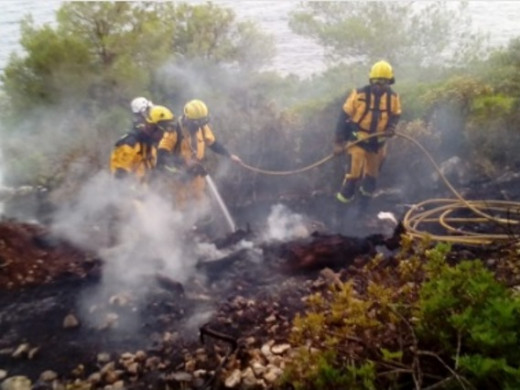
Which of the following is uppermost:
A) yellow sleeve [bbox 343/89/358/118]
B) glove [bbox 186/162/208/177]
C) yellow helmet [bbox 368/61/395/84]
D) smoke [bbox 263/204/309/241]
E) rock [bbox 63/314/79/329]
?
yellow helmet [bbox 368/61/395/84]

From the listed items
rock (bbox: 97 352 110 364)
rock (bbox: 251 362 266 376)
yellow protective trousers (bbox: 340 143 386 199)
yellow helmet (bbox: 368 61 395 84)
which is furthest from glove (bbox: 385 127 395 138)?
rock (bbox: 97 352 110 364)

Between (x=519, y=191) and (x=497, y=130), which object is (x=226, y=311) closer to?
(x=519, y=191)

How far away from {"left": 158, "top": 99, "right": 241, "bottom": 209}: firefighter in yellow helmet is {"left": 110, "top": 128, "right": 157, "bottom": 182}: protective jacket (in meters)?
→ 0.17

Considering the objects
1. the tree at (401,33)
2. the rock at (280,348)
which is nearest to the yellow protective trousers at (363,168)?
the rock at (280,348)

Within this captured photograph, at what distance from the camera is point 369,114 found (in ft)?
20.4

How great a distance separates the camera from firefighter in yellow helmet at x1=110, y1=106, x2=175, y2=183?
18.4 ft

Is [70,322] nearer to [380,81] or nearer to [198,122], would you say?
[198,122]

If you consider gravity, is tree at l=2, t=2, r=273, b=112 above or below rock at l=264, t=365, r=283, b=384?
above

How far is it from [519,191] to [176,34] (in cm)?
712

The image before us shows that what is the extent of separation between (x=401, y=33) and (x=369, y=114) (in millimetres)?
6593

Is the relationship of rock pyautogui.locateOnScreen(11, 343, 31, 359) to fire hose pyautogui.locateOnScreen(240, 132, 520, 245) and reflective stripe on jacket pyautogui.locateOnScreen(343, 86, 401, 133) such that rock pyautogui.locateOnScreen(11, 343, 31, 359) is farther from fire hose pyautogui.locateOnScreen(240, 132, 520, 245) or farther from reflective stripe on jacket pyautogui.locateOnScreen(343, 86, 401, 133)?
reflective stripe on jacket pyautogui.locateOnScreen(343, 86, 401, 133)

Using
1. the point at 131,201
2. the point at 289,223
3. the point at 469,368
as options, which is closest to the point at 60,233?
the point at 131,201

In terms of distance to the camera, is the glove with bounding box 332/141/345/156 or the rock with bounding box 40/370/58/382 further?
the glove with bounding box 332/141/345/156

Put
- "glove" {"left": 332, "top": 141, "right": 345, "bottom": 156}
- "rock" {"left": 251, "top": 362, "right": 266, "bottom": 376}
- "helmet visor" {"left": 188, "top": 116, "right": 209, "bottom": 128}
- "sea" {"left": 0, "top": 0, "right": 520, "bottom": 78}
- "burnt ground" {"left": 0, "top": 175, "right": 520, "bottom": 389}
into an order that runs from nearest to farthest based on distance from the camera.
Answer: "rock" {"left": 251, "top": 362, "right": 266, "bottom": 376} → "burnt ground" {"left": 0, "top": 175, "right": 520, "bottom": 389} → "helmet visor" {"left": 188, "top": 116, "right": 209, "bottom": 128} → "glove" {"left": 332, "top": 141, "right": 345, "bottom": 156} → "sea" {"left": 0, "top": 0, "right": 520, "bottom": 78}
